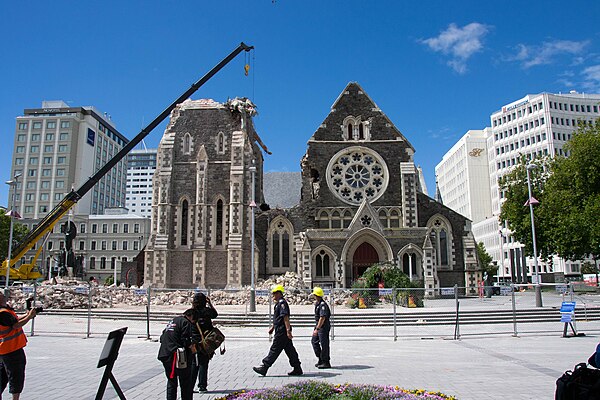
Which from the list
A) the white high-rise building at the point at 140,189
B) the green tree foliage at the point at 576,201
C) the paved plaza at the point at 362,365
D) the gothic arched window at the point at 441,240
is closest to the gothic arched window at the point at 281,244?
the gothic arched window at the point at 441,240

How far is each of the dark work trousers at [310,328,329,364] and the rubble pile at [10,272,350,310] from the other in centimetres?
1441

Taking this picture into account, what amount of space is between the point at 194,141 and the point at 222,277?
423 inches

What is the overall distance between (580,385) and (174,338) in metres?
4.96

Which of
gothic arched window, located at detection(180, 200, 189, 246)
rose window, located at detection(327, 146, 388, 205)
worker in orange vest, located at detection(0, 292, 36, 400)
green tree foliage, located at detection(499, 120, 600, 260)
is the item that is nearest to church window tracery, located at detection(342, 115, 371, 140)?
rose window, located at detection(327, 146, 388, 205)

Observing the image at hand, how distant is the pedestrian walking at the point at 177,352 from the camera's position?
22.5 ft

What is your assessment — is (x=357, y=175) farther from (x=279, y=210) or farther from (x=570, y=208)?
(x=570, y=208)

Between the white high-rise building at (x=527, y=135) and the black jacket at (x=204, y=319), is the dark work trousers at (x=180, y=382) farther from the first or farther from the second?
the white high-rise building at (x=527, y=135)

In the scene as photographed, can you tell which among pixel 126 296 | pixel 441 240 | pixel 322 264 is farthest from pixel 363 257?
pixel 126 296

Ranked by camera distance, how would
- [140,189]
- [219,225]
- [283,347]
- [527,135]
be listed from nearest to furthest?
[283,347] → [219,225] → [527,135] → [140,189]

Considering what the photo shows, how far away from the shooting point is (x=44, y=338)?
17.2m

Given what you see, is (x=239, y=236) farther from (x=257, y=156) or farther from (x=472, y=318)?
(x=472, y=318)

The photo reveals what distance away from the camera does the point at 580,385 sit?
4449 millimetres

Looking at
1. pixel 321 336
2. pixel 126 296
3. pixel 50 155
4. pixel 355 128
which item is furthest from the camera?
pixel 50 155

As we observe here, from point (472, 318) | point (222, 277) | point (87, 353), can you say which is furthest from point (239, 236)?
point (87, 353)
